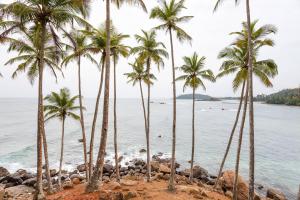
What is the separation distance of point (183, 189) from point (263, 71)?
10031 mm

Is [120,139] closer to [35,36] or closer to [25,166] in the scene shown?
[25,166]

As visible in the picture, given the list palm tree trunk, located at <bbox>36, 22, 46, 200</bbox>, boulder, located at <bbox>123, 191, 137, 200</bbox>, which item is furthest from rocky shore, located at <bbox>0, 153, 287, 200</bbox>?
palm tree trunk, located at <bbox>36, 22, 46, 200</bbox>

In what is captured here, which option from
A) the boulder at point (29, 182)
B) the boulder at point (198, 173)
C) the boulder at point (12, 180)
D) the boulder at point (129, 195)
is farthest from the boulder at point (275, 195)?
the boulder at point (12, 180)

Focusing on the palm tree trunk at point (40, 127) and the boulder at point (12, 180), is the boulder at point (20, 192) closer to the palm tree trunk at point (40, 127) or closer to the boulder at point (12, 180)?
the boulder at point (12, 180)

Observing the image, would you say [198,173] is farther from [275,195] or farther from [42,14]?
[42,14]

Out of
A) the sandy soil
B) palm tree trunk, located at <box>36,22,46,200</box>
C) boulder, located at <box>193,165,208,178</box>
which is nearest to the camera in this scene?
the sandy soil

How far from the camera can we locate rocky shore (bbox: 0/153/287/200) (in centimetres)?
2211

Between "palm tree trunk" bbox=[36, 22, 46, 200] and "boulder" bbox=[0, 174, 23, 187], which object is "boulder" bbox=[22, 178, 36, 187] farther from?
"palm tree trunk" bbox=[36, 22, 46, 200]

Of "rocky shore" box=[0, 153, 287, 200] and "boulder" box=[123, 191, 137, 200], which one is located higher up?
"boulder" box=[123, 191, 137, 200]

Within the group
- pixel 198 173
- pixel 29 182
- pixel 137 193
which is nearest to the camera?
pixel 137 193

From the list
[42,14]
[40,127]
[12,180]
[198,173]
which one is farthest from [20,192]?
[198,173]

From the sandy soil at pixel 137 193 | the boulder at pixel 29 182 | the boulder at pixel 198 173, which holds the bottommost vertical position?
the boulder at pixel 198 173

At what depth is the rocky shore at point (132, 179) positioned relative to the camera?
2211 cm

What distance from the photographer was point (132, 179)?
25188 mm
